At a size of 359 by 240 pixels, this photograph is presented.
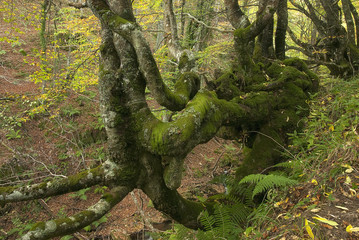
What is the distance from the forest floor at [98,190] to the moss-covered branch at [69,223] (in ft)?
5.73

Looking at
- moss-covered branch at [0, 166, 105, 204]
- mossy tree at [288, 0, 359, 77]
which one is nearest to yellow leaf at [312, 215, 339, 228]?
moss-covered branch at [0, 166, 105, 204]

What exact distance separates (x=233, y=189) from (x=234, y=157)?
433cm

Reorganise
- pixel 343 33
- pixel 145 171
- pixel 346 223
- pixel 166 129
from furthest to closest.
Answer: pixel 343 33, pixel 145 171, pixel 166 129, pixel 346 223

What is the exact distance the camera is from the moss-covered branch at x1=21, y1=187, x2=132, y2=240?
226 cm

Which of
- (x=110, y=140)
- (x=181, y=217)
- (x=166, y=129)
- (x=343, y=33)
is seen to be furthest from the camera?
(x=343, y=33)

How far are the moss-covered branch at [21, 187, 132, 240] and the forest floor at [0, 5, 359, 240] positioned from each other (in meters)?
1.75

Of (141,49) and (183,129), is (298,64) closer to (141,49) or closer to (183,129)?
(183,129)

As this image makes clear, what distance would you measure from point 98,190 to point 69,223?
6124mm

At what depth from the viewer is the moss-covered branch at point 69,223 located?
226 centimetres

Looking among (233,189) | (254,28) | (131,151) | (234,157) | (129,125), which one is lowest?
(234,157)

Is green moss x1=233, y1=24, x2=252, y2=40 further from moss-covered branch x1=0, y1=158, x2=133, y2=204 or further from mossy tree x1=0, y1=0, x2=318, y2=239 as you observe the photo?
moss-covered branch x1=0, y1=158, x2=133, y2=204

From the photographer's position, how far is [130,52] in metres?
2.96

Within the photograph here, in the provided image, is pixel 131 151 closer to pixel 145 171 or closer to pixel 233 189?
pixel 145 171

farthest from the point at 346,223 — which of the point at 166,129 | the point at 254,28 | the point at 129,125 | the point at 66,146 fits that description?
the point at 66,146
